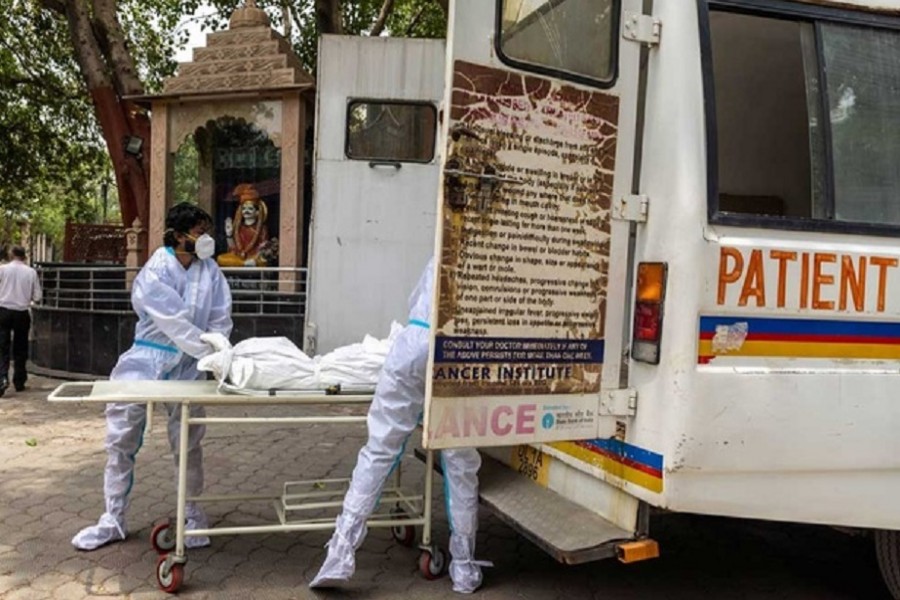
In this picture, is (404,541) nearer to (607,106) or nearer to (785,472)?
(785,472)

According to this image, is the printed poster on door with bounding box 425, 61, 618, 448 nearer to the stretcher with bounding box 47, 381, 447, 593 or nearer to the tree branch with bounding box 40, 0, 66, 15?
the stretcher with bounding box 47, 381, 447, 593

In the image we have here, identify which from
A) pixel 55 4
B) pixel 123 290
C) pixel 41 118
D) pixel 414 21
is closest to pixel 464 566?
pixel 123 290

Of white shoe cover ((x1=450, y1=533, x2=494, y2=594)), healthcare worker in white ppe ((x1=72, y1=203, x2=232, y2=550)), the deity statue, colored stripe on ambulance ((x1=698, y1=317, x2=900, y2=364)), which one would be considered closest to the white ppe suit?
healthcare worker in white ppe ((x1=72, y1=203, x2=232, y2=550))

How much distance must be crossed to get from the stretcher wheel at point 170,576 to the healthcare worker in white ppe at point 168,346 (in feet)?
1.64

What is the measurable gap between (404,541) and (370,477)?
852 millimetres

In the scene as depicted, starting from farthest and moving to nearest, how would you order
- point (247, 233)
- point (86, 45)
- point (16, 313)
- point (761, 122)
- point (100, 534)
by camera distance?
1. point (86, 45)
2. point (247, 233)
3. point (16, 313)
4. point (761, 122)
5. point (100, 534)

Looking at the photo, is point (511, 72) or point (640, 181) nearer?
point (511, 72)

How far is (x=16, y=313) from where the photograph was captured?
340 inches

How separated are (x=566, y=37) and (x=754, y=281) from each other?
993mm

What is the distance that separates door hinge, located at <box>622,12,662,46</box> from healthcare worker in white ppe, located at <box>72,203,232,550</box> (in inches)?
83.3

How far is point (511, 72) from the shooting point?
262cm

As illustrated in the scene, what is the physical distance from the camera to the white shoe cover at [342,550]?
11.0ft

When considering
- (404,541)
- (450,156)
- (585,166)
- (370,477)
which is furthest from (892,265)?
(404,541)

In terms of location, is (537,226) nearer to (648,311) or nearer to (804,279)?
(648,311)
